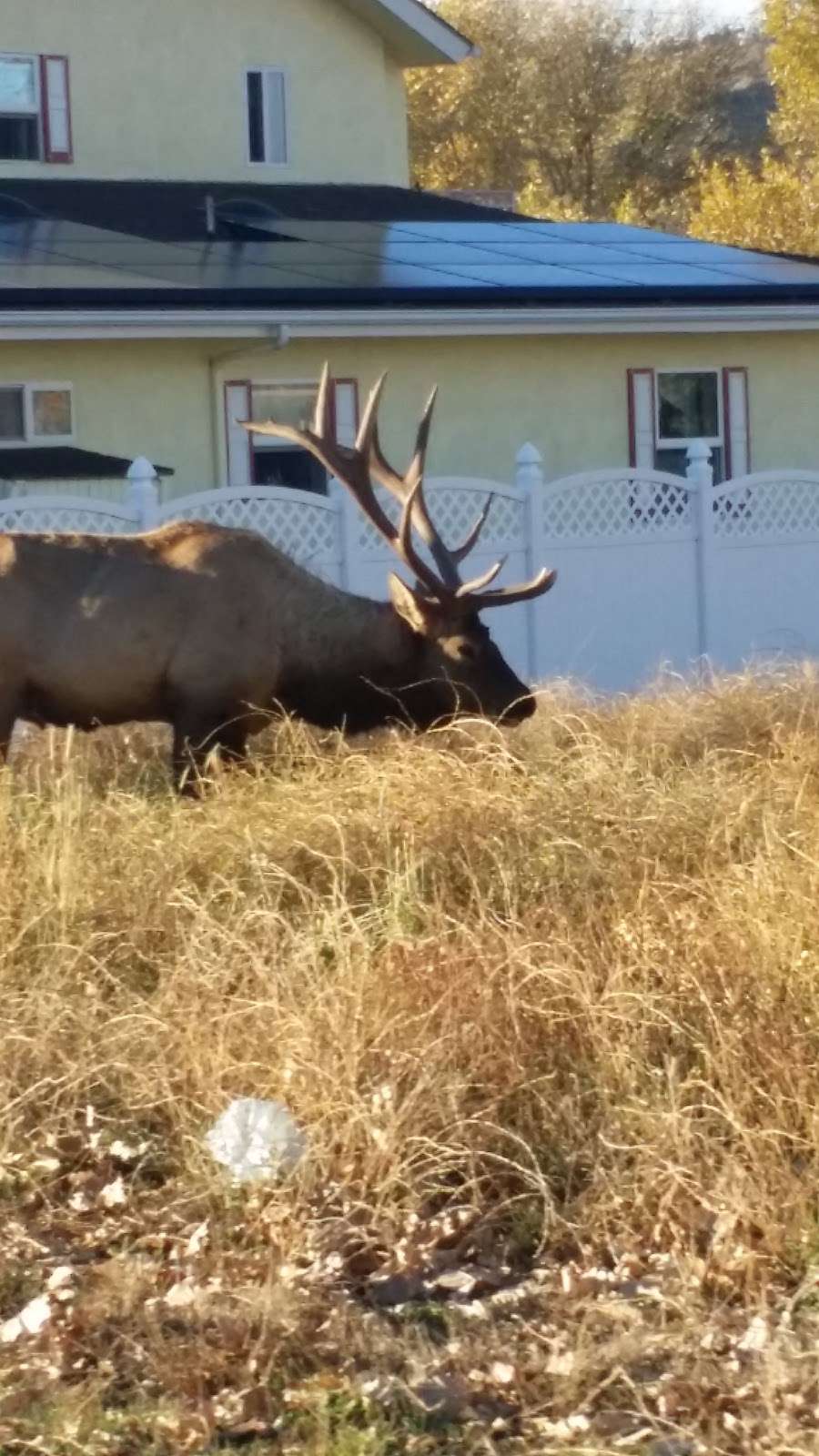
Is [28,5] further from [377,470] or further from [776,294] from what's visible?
[377,470]

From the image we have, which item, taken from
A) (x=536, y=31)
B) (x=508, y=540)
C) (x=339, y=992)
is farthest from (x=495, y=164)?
(x=339, y=992)

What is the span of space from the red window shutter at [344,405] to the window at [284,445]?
218mm

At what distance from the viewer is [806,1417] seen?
473cm

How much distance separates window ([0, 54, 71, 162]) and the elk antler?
438 inches

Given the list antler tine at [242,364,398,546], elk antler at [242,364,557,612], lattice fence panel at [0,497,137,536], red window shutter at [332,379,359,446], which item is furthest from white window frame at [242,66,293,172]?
antler tine at [242,364,398,546]

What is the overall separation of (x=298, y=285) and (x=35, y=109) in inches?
192

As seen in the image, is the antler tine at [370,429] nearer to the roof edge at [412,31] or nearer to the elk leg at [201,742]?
the elk leg at [201,742]

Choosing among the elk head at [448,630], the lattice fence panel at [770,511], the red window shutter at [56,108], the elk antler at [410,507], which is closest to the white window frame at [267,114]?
the red window shutter at [56,108]

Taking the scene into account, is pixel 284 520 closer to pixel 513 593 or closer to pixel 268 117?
pixel 513 593

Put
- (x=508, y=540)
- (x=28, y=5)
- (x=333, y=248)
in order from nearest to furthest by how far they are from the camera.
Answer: (x=508, y=540), (x=333, y=248), (x=28, y=5)

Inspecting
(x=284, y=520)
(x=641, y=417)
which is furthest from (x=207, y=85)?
(x=284, y=520)

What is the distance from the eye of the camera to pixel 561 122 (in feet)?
156

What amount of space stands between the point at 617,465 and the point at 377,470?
10168 millimetres

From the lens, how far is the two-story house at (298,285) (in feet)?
59.8
